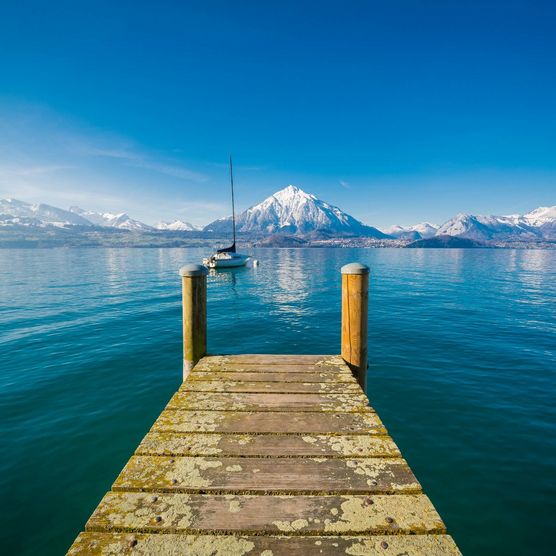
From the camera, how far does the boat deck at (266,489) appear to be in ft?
7.50

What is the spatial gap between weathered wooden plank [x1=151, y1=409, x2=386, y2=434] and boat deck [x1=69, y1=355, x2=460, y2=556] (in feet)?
0.04

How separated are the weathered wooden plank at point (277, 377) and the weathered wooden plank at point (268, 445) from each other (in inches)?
63.5

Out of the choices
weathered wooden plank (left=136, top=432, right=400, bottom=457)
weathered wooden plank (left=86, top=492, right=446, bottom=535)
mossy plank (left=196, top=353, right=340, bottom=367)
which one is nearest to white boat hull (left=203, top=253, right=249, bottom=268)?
mossy plank (left=196, top=353, right=340, bottom=367)

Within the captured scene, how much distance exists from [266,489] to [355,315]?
151 inches

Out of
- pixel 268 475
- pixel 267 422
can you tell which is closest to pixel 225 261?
pixel 267 422

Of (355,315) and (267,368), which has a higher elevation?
(355,315)

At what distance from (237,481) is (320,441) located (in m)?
1.09

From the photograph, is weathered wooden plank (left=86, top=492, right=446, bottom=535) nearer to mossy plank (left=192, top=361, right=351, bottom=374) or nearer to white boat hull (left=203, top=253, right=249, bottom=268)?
mossy plank (left=192, top=361, right=351, bottom=374)

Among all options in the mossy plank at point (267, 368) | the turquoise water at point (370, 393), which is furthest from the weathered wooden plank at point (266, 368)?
the turquoise water at point (370, 393)

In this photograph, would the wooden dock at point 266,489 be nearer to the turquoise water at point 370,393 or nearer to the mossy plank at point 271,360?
the mossy plank at point 271,360

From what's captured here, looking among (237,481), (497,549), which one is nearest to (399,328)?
(497,549)

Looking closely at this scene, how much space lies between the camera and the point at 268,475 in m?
2.97

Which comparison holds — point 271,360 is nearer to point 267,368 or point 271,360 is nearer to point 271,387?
point 267,368

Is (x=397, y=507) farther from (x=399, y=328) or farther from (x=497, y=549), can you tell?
(x=399, y=328)
